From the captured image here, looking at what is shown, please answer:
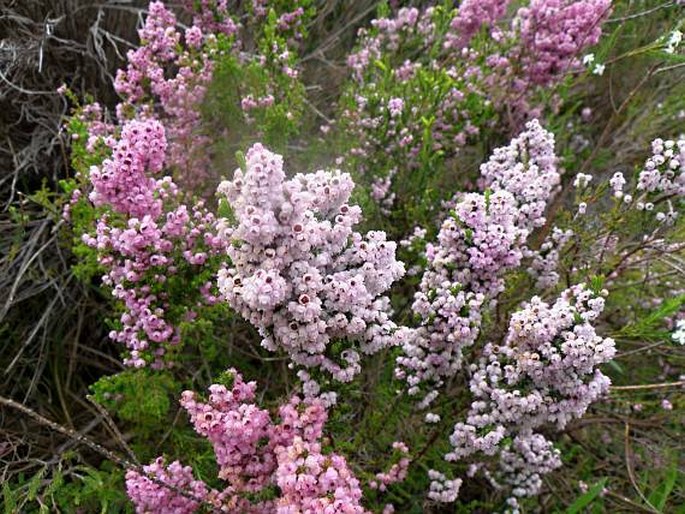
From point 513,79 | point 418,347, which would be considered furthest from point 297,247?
point 513,79

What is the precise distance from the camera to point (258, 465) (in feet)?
6.54

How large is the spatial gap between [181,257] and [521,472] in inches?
71.5

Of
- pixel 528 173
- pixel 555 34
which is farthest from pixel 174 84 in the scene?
pixel 555 34

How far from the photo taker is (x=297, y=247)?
1695 millimetres

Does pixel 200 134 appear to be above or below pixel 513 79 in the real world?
below

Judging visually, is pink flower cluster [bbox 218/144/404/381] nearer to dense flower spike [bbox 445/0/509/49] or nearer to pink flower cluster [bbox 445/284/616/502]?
pink flower cluster [bbox 445/284/616/502]

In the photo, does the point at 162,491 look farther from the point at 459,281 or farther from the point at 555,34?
the point at 555,34

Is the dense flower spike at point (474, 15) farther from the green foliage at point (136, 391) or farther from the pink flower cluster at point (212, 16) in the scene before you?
the green foliage at point (136, 391)

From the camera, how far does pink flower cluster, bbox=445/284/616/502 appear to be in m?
1.97

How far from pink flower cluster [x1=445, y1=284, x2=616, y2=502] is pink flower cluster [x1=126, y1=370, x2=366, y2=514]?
0.55 metres

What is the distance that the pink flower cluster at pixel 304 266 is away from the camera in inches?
64.2

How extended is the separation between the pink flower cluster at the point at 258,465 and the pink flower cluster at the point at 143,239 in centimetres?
52

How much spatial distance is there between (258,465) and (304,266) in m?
0.73

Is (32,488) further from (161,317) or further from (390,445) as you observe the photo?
(390,445)
